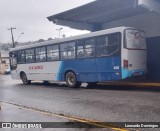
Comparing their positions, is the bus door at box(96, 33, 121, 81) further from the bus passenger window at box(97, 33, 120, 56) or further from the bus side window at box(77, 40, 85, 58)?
the bus side window at box(77, 40, 85, 58)

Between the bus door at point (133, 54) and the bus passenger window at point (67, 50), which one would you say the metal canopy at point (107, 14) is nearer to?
the bus door at point (133, 54)

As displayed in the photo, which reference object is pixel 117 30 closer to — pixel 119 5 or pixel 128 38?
pixel 128 38

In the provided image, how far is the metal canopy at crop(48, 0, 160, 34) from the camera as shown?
1475cm

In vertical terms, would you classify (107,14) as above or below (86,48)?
above

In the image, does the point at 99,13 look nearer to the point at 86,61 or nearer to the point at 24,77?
the point at 86,61

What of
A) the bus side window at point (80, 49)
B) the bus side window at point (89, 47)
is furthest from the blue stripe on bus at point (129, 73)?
the bus side window at point (80, 49)

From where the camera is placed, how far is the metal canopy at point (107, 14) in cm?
1475

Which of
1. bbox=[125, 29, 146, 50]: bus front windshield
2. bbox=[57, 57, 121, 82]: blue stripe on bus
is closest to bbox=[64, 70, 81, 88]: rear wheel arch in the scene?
bbox=[57, 57, 121, 82]: blue stripe on bus

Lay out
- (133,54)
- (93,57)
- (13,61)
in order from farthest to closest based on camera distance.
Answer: (13,61) → (93,57) → (133,54)

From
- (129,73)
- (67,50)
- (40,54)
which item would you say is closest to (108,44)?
(129,73)

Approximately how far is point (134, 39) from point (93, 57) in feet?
8.09

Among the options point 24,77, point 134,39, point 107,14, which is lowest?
point 24,77

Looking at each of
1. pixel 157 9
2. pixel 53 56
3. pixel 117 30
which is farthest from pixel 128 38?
→ pixel 53 56

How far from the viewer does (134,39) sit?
12.9 metres
